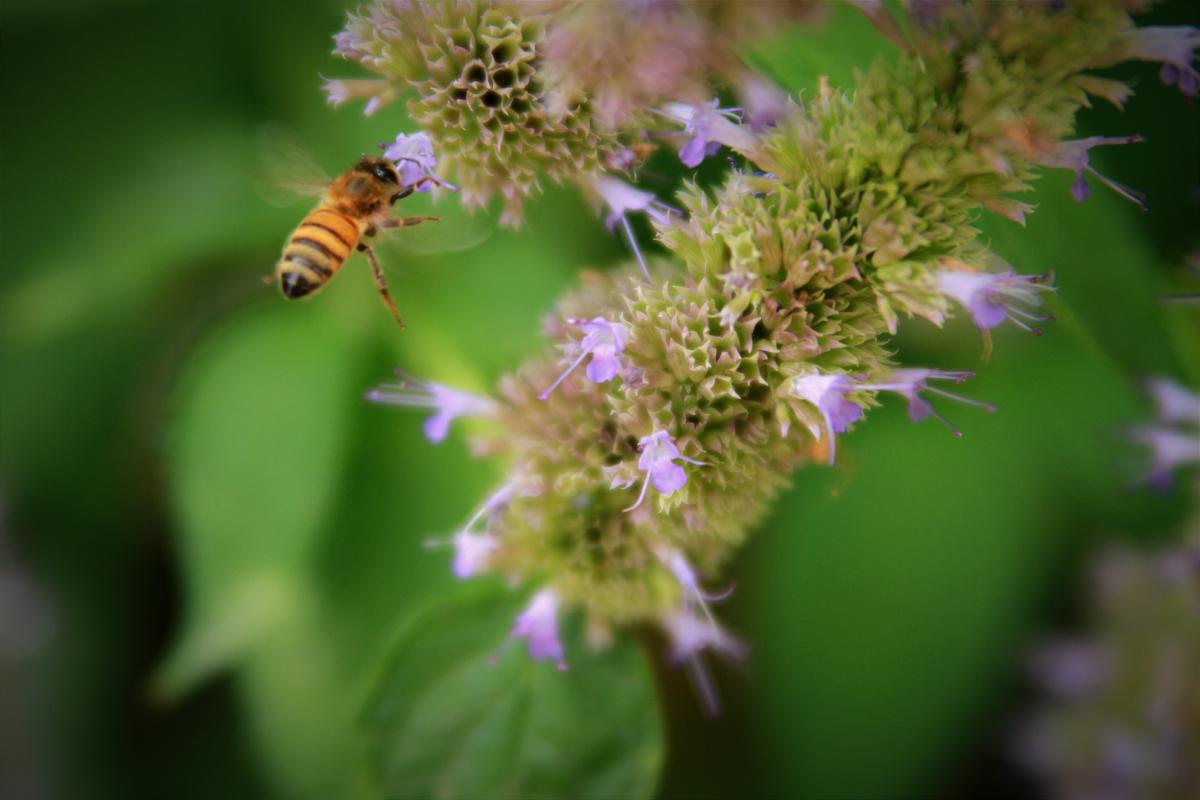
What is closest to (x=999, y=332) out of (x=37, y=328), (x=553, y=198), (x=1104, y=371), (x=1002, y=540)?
(x=1104, y=371)

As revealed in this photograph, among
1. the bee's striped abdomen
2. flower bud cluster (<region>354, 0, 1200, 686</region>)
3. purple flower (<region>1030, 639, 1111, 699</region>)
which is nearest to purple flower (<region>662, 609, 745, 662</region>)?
flower bud cluster (<region>354, 0, 1200, 686</region>)

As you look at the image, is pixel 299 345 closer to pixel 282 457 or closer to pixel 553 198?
pixel 282 457

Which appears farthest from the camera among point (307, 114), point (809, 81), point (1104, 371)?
point (307, 114)

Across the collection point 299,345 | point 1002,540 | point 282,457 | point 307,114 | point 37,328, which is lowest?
point 1002,540

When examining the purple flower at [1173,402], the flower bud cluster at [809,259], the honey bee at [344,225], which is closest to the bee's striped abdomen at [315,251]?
the honey bee at [344,225]

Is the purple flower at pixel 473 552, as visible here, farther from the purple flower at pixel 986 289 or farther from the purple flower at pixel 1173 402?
the purple flower at pixel 1173 402

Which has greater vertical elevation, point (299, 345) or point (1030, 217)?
point (1030, 217)

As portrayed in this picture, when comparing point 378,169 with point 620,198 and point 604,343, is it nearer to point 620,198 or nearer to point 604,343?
point 620,198

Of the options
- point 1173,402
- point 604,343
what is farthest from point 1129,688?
point 604,343

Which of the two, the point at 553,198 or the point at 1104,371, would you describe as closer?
the point at 553,198
